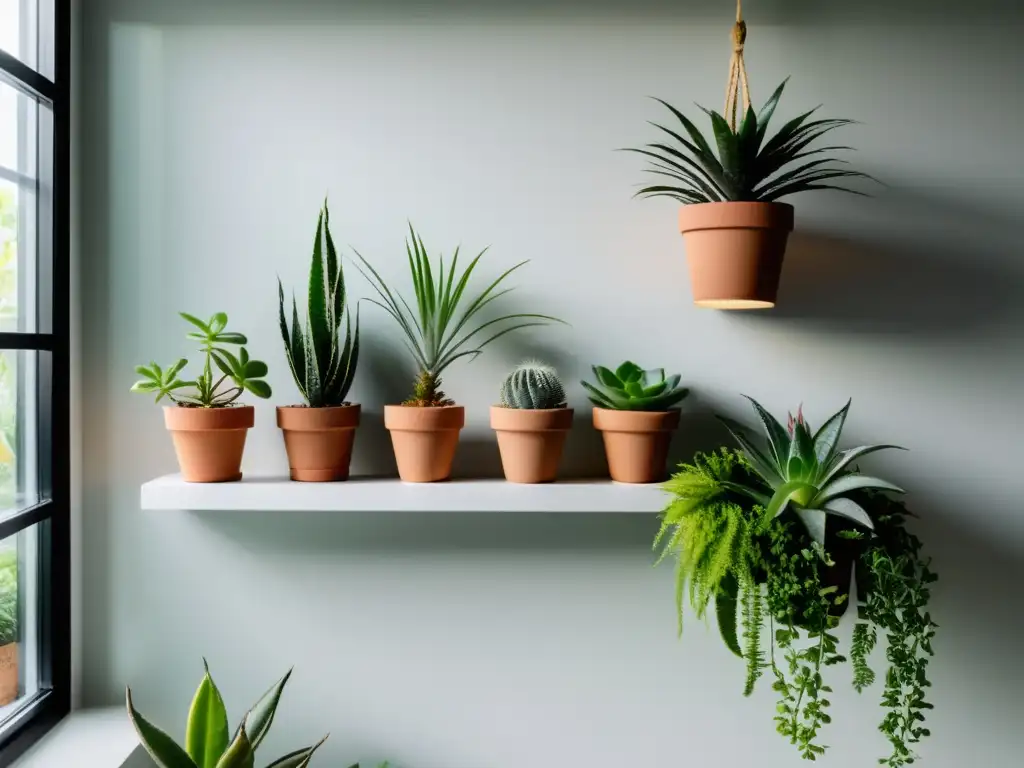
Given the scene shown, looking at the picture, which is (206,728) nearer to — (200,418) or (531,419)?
(200,418)

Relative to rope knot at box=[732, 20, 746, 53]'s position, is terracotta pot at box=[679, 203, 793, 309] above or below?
below

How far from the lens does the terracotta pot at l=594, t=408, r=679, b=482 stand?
150 cm

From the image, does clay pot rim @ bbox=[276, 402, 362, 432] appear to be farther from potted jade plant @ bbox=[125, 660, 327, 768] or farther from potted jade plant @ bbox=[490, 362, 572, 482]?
potted jade plant @ bbox=[125, 660, 327, 768]

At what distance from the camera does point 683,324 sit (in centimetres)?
165

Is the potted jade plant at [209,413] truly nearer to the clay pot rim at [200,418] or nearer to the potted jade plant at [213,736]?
the clay pot rim at [200,418]

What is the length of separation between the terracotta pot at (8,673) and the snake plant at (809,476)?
4.67 feet

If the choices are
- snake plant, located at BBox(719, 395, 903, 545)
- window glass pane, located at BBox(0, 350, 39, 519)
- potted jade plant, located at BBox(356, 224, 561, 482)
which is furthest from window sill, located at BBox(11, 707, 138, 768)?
snake plant, located at BBox(719, 395, 903, 545)

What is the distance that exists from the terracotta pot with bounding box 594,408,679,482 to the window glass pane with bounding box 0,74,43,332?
3.82 ft

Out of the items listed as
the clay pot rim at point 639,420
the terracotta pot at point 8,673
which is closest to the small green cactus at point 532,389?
the clay pot rim at point 639,420

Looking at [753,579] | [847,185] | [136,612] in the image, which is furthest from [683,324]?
[136,612]

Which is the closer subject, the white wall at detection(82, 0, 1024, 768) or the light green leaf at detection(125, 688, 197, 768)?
the light green leaf at detection(125, 688, 197, 768)

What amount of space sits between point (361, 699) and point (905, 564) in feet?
3.74

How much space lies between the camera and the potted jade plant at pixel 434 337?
151cm

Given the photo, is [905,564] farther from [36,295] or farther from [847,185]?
[36,295]
